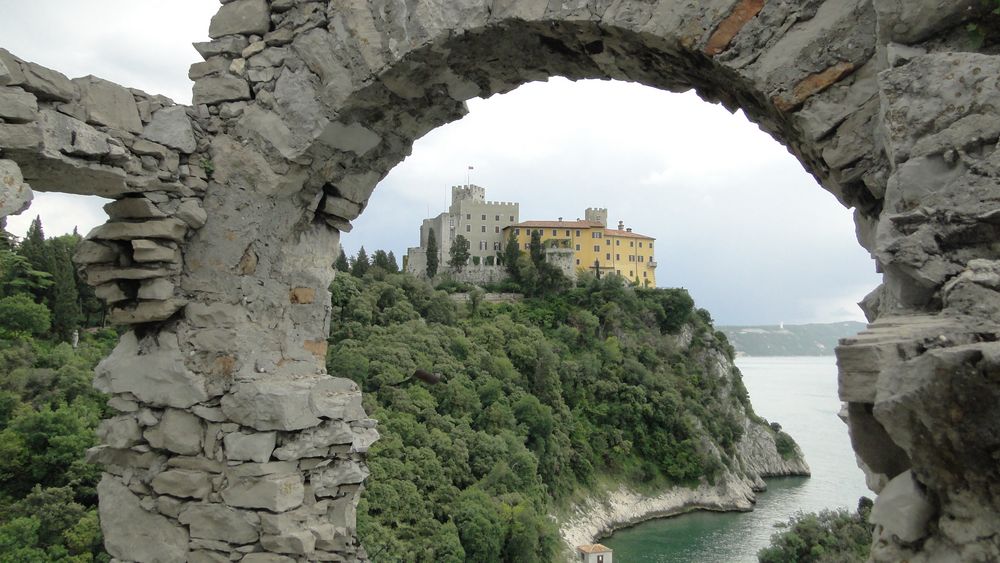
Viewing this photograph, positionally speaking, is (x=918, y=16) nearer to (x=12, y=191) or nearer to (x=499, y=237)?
(x=12, y=191)

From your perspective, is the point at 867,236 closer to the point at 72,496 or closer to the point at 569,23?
the point at 569,23

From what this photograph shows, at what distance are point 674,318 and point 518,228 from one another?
46.7 feet

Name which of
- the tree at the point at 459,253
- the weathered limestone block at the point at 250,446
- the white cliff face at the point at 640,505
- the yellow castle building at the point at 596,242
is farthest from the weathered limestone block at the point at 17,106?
the yellow castle building at the point at 596,242

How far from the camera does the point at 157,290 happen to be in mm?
3221

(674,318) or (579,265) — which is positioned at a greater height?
(579,265)

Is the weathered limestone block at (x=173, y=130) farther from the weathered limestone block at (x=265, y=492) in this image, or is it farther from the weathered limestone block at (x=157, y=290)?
the weathered limestone block at (x=265, y=492)

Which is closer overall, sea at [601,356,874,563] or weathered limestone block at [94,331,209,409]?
weathered limestone block at [94,331,209,409]

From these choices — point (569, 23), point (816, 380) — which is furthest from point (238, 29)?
point (816, 380)

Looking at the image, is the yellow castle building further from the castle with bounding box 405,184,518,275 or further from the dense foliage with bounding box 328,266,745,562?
the dense foliage with bounding box 328,266,745,562

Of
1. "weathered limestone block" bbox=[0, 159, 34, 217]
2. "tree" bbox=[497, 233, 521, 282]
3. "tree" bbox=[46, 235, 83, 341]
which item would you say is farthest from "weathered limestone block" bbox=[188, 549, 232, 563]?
"tree" bbox=[497, 233, 521, 282]

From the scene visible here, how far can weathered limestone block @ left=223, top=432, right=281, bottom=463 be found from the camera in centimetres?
308

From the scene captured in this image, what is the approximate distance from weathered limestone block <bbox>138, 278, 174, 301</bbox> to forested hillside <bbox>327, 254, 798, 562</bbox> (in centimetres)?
1816

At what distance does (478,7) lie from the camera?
2.79 meters

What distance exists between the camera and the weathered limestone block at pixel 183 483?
316cm
